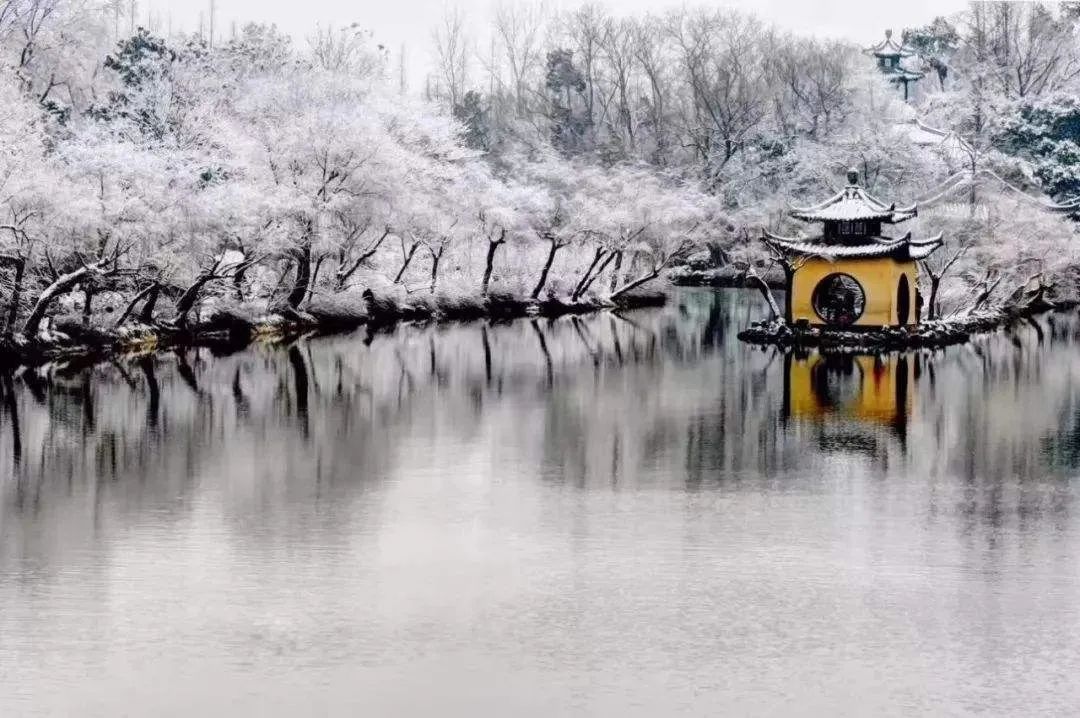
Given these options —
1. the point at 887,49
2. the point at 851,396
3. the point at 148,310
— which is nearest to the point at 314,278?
the point at 148,310

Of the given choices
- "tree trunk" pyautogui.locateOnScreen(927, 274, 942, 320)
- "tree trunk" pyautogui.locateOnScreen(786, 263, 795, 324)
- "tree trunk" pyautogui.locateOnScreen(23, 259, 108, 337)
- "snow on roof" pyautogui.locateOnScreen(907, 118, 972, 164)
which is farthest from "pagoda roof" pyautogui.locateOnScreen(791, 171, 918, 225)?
"snow on roof" pyautogui.locateOnScreen(907, 118, 972, 164)

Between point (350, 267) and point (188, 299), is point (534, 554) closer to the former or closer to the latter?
point (188, 299)

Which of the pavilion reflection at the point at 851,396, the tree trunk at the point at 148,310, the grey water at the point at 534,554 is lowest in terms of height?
the grey water at the point at 534,554

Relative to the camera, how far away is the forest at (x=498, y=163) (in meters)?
35.6

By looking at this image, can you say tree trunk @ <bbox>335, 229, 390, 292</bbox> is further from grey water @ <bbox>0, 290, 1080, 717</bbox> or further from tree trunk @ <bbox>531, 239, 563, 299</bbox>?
grey water @ <bbox>0, 290, 1080, 717</bbox>

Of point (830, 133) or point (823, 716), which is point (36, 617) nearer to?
point (823, 716)

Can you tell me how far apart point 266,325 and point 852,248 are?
59.7 feet

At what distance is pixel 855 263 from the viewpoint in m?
42.2

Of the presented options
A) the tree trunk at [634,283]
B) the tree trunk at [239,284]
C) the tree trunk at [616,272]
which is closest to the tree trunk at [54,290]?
the tree trunk at [239,284]

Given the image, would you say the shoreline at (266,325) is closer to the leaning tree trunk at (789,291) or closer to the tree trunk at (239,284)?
the tree trunk at (239,284)

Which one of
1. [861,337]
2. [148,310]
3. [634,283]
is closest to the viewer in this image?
[148,310]

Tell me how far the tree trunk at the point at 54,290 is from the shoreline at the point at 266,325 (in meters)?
0.35

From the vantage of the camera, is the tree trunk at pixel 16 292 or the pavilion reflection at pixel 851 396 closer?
the pavilion reflection at pixel 851 396

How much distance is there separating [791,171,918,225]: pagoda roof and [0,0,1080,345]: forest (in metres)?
5.33
